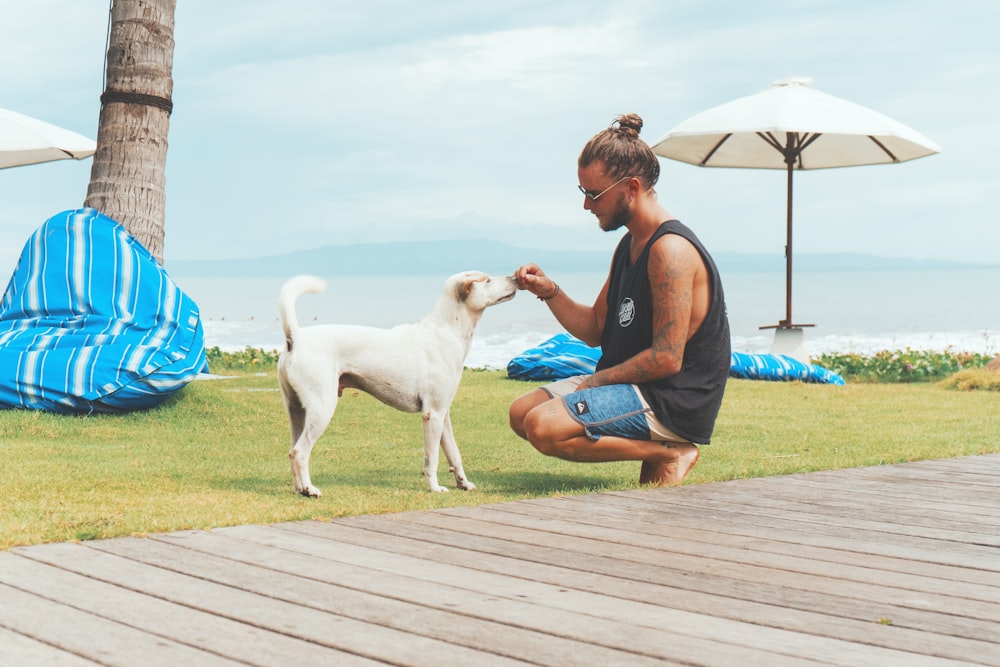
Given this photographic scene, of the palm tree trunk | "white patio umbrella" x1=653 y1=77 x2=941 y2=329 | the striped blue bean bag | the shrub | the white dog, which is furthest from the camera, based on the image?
the shrub

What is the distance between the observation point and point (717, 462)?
6059mm

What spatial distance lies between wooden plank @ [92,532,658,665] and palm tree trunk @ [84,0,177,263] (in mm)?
6435

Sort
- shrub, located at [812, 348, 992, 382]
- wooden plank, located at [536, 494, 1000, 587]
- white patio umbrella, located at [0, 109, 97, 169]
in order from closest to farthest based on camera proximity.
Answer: wooden plank, located at [536, 494, 1000, 587] → white patio umbrella, located at [0, 109, 97, 169] → shrub, located at [812, 348, 992, 382]

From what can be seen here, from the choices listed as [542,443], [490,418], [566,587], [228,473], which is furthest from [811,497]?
[490,418]

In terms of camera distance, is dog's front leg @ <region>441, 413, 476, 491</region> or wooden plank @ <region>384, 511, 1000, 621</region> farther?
dog's front leg @ <region>441, 413, 476, 491</region>

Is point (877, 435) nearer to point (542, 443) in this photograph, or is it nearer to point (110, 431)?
point (542, 443)

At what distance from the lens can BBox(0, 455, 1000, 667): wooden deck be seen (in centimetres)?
233

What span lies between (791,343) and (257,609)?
11.3 m

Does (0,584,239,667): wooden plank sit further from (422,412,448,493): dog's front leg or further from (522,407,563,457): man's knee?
(522,407,563,457): man's knee

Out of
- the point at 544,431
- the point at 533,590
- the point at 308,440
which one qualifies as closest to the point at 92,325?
the point at 308,440

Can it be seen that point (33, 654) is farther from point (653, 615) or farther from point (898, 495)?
point (898, 495)

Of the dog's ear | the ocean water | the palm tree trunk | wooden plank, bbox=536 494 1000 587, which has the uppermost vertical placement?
the palm tree trunk

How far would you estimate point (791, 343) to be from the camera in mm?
13133

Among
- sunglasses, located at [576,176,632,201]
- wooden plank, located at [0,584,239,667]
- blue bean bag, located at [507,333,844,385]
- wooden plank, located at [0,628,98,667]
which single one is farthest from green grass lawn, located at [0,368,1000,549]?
sunglasses, located at [576,176,632,201]
